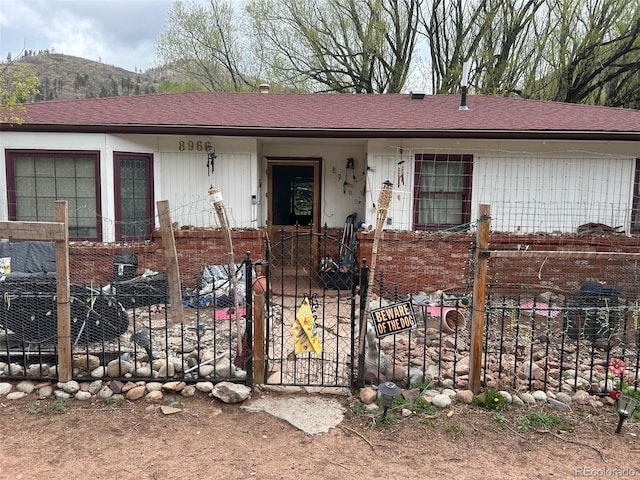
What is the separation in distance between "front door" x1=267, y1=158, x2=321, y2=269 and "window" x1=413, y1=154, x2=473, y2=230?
7.11 feet

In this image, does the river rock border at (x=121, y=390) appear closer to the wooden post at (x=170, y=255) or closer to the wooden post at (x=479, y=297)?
the wooden post at (x=170, y=255)

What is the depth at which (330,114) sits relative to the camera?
29.6 feet

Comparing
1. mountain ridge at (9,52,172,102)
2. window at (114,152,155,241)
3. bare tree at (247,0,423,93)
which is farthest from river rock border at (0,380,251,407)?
mountain ridge at (9,52,172,102)

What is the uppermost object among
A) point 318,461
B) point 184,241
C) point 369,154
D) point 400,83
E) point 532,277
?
point 400,83

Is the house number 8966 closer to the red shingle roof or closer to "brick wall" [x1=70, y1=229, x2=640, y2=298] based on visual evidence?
the red shingle roof

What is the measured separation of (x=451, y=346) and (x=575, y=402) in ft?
5.43

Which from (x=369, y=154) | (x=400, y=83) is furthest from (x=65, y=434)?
(x=400, y=83)

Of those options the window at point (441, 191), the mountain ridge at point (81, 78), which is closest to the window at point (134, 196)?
the window at point (441, 191)

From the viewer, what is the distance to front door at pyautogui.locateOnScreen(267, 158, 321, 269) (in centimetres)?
940

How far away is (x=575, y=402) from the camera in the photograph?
3957 mm

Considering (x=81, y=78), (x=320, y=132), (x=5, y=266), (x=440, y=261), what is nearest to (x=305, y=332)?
(x=320, y=132)

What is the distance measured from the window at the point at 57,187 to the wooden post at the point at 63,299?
4.15 metres

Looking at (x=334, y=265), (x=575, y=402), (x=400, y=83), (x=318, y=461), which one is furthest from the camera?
(x=400, y=83)

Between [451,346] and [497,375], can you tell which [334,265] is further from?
[497,375]
